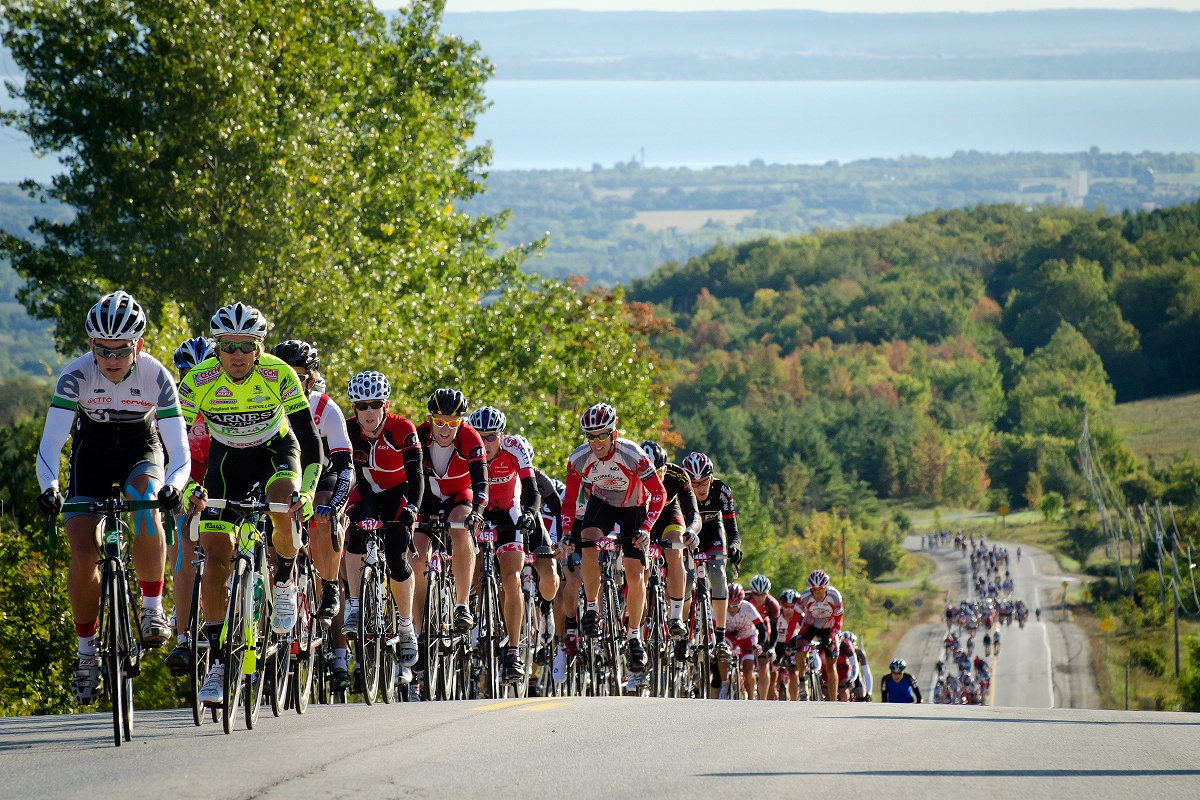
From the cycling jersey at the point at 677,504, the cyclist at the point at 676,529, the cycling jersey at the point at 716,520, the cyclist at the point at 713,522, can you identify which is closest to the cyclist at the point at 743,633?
the cyclist at the point at 713,522

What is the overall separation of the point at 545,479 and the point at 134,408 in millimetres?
7304

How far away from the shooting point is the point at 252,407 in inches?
366

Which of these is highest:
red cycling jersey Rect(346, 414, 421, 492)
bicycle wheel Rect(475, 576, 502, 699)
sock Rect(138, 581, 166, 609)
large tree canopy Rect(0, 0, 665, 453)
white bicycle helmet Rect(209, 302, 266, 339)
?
large tree canopy Rect(0, 0, 665, 453)

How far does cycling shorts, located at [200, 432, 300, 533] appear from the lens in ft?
30.5

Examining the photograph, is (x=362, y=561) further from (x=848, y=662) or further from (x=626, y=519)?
(x=848, y=662)

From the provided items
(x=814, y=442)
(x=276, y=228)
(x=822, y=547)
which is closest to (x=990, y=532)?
(x=814, y=442)

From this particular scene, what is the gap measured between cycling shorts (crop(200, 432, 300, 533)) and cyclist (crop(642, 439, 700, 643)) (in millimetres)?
5537

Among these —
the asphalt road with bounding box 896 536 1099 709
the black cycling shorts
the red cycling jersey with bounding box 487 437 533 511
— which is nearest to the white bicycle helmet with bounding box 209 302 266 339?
the red cycling jersey with bounding box 487 437 533 511

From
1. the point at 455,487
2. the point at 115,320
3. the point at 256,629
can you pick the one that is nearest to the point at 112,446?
the point at 115,320

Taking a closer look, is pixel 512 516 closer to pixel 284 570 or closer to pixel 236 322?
pixel 284 570

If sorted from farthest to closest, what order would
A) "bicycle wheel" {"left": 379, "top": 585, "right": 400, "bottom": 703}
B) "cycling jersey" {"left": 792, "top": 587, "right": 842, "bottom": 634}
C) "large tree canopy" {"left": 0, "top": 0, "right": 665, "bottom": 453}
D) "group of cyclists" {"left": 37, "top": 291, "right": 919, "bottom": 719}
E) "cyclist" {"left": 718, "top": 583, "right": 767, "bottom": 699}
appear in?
"large tree canopy" {"left": 0, "top": 0, "right": 665, "bottom": 453} < "cycling jersey" {"left": 792, "top": 587, "right": 842, "bottom": 634} < "cyclist" {"left": 718, "top": 583, "right": 767, "bottom": 699} < "bicycle wheel" {"left": 379, "top": 585, "right": 400, "bottom": 703} < "group of cyclists" {"left": 37, "top": 291, "right": 919, "bottom": 719}

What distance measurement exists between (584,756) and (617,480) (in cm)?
577

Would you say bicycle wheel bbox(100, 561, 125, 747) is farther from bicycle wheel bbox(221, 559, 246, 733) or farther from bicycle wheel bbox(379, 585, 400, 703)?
bicycle wheel bbox(379, 585, 400, 703)

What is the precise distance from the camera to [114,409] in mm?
8742
